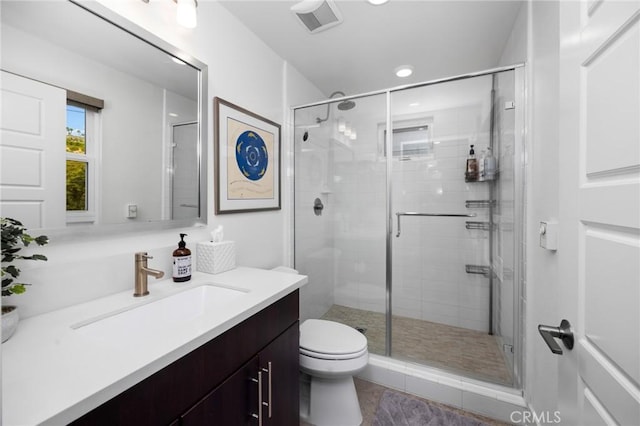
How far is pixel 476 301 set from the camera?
2.25 meters

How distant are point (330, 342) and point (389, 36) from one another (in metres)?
2.00

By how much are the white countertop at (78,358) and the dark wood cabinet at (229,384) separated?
0.03 metres

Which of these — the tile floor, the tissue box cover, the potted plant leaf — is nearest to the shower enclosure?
the tile floor

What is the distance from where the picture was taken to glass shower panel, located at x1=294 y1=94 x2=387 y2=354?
230 cm

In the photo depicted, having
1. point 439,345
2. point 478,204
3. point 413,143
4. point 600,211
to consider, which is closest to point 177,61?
point 600,211

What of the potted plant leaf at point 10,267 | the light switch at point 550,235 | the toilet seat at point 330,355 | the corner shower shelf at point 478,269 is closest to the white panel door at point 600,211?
the light switch at point 550,235

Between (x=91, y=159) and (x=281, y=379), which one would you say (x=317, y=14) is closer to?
(x=91, y=159)

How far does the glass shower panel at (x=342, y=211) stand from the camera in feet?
7.55

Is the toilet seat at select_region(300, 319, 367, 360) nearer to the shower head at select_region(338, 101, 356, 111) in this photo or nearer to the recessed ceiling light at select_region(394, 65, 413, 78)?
the shower head at select_region(338, 101, 356, 111)

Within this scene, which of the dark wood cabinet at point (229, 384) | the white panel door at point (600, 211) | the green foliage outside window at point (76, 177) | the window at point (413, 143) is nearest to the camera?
the white panel door at point (600, 211)

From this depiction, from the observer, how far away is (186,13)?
1226 millimetres

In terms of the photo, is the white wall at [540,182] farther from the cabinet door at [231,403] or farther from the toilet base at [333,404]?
the cabinet door at [231,403]

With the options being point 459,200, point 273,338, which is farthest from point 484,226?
point 273,338

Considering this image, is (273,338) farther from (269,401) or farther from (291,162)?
(291,162)
